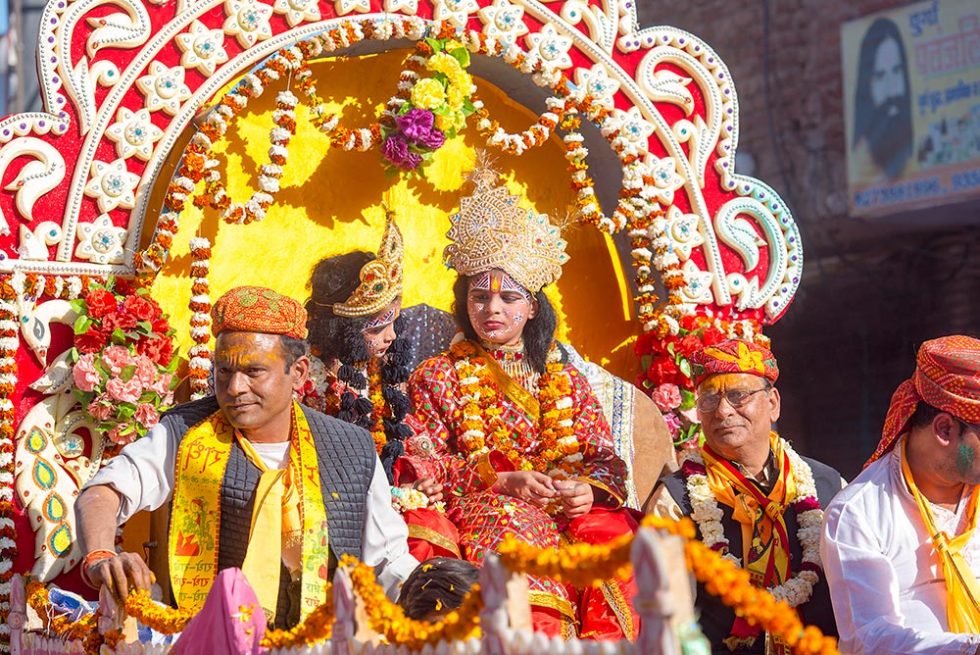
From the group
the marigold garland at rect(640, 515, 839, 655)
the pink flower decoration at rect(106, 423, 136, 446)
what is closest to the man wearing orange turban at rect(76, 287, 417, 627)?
the pink flower decoration at rect(106, 423, 136, 446)

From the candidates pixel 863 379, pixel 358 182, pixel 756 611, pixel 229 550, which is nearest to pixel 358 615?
pixel 756 611

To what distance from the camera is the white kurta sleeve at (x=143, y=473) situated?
5441mm

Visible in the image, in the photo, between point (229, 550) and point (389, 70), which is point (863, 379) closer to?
point (389, 70)

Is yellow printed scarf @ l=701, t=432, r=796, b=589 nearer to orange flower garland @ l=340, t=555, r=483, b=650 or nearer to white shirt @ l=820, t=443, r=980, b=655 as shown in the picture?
white shirt @ l=820, t=443, r=980, b=655

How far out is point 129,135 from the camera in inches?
257

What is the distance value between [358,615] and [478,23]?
3746mm

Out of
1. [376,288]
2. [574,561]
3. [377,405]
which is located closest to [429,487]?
[377,405]

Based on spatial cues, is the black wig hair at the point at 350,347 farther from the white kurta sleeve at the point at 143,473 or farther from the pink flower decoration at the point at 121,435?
the white kurta sleeve at the point at 143,473

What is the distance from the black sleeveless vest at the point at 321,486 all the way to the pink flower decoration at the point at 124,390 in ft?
1.43

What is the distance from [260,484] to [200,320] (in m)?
1.18

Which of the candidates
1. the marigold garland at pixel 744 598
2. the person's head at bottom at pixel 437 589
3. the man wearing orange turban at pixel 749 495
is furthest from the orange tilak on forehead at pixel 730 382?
the marigold garland at pixel 744 598

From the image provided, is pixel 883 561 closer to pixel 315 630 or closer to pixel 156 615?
pixel 315 630

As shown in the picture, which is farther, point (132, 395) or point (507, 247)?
point (507, 247)

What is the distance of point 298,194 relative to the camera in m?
7.21
